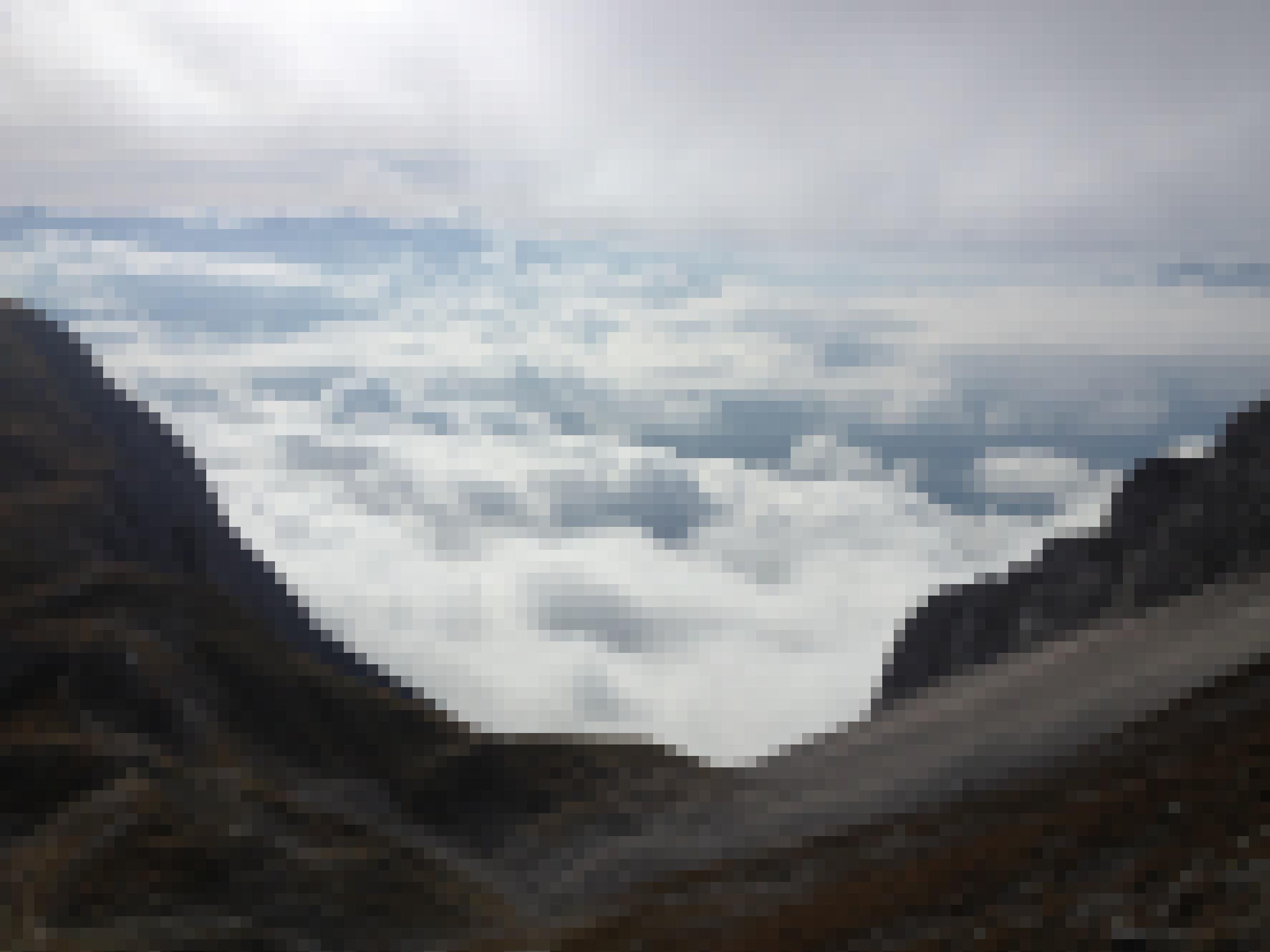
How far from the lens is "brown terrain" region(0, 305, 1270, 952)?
21375mm

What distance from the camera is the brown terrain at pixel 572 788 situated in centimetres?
2138

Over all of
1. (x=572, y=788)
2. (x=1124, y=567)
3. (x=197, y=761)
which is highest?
(x=1124, y=567)

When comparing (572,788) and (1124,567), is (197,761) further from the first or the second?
(1124,567)

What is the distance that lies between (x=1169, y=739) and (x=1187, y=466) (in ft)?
210

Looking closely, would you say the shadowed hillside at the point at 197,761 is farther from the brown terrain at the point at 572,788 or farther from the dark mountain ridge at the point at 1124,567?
the dark mountain ridge at the point at 1124,567

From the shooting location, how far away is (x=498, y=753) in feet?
264

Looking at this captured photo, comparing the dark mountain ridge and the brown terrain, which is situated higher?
the dark mountain ridge

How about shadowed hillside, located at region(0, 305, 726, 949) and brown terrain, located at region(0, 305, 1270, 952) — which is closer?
brown terrain, located at region(0, 305, 1270, 952)

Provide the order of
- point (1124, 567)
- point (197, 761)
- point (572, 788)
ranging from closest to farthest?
point (197, 761)
point (572, 788)
point (1124, 567)

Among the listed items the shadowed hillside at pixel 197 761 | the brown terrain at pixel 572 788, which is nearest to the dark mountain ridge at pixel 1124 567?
the brown terrain at pixel 572 788

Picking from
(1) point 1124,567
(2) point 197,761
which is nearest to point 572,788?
(2) point 197,761

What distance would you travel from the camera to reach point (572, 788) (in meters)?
76.6

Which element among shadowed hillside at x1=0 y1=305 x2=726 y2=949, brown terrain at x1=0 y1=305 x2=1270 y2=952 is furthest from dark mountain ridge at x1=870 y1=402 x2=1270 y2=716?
shadowed hillside at x1=0 y1=305 x2=726 y2=949

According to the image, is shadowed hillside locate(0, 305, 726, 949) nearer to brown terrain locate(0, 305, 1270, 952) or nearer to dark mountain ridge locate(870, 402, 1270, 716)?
brown terrain locate(0, 305, 1270, 952)
